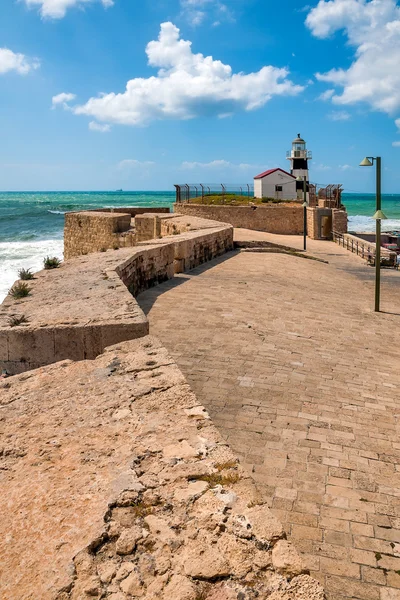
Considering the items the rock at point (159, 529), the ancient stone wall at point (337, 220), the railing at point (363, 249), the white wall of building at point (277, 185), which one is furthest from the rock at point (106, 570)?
the white wall of building at point (277, 185)

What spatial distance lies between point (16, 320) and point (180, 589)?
3.85m

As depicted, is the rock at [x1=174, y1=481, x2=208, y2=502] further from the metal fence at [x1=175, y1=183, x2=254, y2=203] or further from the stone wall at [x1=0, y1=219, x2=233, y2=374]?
the metal fence at [x1=175, y1=183, x2=254, y2=203]

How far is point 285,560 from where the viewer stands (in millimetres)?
2203

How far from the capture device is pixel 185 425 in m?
3.24

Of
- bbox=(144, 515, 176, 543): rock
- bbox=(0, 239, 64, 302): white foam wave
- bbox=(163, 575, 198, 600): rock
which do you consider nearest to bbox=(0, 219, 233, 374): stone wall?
bbox=(144, 515, 176, 543): rock

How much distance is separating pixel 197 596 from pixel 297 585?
0.42m

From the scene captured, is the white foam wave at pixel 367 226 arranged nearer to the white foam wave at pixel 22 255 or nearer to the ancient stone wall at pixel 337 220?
the ancient stone wall at pixel 337 220

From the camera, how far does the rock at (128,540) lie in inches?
89.6

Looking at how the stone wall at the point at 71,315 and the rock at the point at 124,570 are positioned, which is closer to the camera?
the rock at the point at 124,570

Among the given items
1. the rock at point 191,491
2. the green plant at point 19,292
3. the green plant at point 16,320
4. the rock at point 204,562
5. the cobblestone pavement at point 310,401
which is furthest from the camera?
the green plant at point 19,292

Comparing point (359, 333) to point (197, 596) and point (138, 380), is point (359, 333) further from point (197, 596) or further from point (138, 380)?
point (197, 596)

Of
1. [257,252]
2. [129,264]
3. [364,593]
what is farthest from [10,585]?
[257,252]

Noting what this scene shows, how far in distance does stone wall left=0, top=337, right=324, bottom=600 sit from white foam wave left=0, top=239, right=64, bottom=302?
19.4 m

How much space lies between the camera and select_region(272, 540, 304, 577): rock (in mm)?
2152
